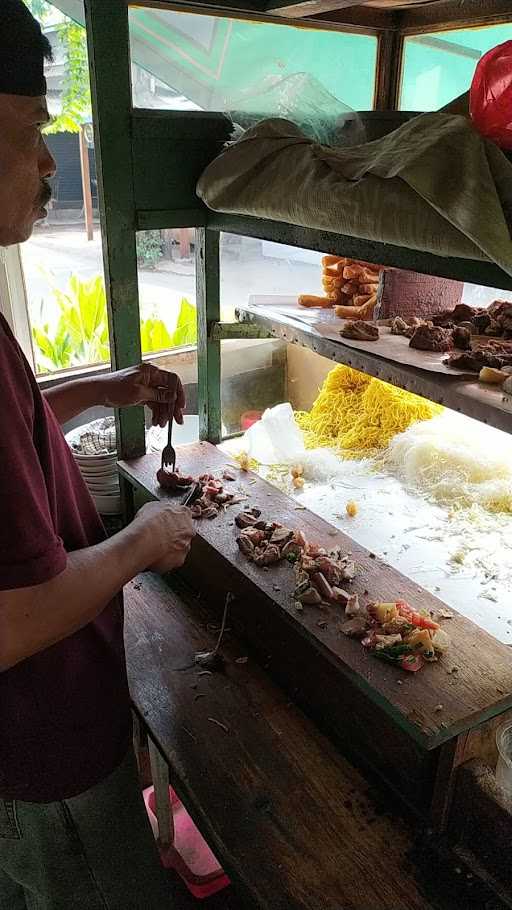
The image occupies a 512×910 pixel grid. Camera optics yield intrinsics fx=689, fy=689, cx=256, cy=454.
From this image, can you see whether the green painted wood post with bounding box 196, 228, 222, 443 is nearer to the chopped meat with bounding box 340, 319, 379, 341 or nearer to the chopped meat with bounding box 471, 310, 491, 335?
the chopped meat with bounding box 340, 319, 379, 341

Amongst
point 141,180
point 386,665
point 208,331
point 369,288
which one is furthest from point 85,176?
point 386,665

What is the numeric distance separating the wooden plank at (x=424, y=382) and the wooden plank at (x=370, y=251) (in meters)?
0.30

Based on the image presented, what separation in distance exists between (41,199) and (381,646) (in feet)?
4.05

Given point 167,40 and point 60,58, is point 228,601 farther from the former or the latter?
point 60,58

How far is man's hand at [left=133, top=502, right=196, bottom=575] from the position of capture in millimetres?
1441

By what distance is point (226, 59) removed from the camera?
2.31 meters

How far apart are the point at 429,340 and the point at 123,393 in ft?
3.00

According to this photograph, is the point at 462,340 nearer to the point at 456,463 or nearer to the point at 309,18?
the point at 456,463

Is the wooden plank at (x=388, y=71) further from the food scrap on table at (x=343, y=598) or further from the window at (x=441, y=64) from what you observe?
the food scrap on table at (x=343, y=598)

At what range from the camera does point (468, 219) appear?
119 centimetres

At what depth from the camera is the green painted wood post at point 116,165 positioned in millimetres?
2014

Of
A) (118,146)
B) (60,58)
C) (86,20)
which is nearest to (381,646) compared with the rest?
(118,146)

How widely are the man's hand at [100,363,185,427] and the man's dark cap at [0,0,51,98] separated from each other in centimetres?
99

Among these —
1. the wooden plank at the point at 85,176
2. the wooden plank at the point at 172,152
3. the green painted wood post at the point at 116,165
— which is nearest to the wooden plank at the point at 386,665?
the green painted wood post at the point at 116,165
